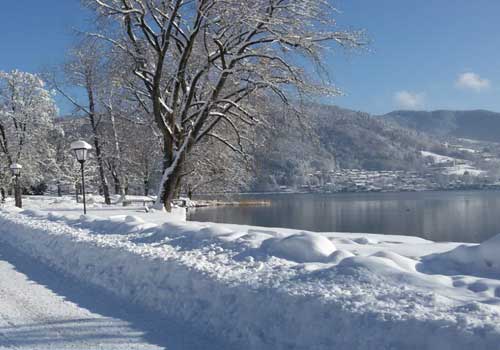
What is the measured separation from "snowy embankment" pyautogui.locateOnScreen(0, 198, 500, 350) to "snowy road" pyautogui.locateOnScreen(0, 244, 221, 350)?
0.37 meters

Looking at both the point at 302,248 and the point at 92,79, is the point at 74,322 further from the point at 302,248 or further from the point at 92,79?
the point at 92,79

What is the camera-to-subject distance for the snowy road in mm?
5070

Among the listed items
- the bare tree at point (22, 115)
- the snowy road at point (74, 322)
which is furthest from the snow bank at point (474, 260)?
the bare tree at point (22, 115)

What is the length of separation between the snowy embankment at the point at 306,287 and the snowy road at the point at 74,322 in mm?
368

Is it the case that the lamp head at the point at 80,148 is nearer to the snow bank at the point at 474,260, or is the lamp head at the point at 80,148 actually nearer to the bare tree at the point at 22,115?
the snow bank at the point at 474,260

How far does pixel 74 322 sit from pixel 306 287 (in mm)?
2916

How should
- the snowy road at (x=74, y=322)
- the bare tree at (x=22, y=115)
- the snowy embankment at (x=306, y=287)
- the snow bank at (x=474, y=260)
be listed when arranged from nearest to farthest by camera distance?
the snowy embankment at (x=306, y=287), the snowy road at (x=74, y=322), the snow bank at (x=474, y=260), the bare tree at (x=22, y=115)

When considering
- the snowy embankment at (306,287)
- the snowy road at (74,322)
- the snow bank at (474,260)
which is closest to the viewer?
the snowy embankment at (306,287)

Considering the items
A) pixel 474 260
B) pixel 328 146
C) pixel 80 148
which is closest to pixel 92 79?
pixel 80 148

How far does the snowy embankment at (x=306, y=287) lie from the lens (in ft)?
13.8

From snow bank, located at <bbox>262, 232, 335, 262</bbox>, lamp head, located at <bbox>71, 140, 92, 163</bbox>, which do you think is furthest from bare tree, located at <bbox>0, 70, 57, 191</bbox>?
snow bank, located at <bbox>262, 232, 335, 262</bbox>

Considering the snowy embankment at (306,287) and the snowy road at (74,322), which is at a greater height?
the snowy embankment at (306,287)

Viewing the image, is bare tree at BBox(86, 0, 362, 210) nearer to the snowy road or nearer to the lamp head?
the lamp head

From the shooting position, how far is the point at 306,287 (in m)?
5.42
